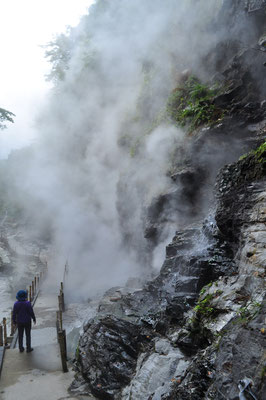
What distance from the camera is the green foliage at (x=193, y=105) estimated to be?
34.6 ft

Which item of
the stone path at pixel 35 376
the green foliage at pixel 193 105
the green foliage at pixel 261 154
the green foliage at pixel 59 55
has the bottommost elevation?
the stone path at pixel 35 376

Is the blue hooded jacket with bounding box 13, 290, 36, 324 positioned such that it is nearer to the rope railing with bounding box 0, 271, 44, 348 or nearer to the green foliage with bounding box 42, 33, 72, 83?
the rope railing with bounding box 0, 271, 44, 348

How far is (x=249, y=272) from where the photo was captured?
14.3 feet

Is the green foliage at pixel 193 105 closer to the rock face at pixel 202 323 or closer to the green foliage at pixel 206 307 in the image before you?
the rock face at pixel 202 323

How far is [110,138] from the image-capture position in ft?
68.8

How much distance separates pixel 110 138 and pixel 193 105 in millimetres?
10507

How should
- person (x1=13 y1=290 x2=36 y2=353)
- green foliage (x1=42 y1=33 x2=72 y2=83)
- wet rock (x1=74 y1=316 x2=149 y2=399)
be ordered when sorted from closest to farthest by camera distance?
wet rock (x1=74 y1=316 x2=149 y2=399) < person (x1=13 y1=290 x2=36 y2=353) < green foliage (x1=42 y1=33 x2=72 y2=83)

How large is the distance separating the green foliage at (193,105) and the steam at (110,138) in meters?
0.77

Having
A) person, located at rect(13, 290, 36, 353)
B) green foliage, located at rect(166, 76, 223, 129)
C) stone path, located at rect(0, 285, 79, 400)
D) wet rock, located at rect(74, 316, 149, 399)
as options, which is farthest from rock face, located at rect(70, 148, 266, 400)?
green foliage, located at rect(166, 76, 223, 129)

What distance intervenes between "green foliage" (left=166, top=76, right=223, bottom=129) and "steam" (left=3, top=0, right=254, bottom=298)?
77cm

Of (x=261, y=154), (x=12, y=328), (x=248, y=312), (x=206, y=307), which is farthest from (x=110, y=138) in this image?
(x=248, y=312)

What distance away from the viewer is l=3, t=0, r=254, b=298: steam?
13.9m

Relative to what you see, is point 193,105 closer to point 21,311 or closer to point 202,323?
point 202,323

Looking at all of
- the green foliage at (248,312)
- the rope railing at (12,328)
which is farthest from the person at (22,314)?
the green foliage at (248,312)
